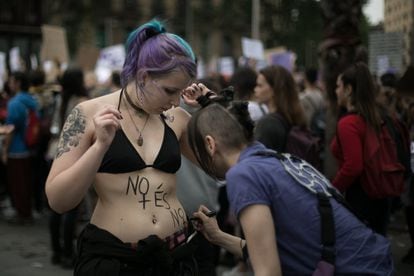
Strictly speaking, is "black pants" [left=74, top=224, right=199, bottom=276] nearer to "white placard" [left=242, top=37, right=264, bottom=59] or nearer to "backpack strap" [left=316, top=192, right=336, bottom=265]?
"backpack strap" [left=316, top=192, right=336, bottom=265]

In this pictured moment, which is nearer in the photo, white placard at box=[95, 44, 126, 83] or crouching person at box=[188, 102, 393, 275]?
crouching person at box=[188, 102, 393, 275]

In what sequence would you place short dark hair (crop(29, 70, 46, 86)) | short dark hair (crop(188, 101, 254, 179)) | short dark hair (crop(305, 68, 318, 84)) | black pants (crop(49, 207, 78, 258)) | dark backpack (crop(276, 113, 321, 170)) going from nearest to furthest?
1. short dark hair (crop(188, 101, 254, 179))
2. dark backpack (crop(276, 113, 321, 170))
3. black pants (crop(49, 207, 78, 258))
4. short dark hair (crop(305, 68, 318, 84))
5. short dark hair (crop(29, 70, 46, 86))

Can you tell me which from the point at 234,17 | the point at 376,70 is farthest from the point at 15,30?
the point at 234,17

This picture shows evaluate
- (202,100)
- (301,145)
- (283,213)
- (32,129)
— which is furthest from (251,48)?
(283,213)

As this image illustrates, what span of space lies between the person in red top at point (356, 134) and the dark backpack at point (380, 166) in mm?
46

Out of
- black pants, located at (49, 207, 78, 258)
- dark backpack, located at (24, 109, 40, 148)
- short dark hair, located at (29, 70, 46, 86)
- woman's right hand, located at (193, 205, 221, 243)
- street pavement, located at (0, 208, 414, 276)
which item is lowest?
street pavement, located at (0, 208, 414, 276)

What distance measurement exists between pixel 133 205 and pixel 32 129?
558 cm

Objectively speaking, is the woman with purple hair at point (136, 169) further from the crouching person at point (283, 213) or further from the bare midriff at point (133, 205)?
the crouching person at point (283, 213)

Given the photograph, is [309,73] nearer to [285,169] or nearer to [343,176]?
[343,176]

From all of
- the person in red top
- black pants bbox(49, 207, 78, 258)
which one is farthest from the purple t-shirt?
black pants bbox(49, 207, 78, 258)

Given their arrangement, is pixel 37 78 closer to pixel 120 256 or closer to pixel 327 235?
pixel 120 256

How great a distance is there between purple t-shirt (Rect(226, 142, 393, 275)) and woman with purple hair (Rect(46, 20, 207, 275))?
427 millimetres

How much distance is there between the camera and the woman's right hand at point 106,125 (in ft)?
7.09

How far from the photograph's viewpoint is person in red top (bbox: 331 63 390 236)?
4.46 meters
